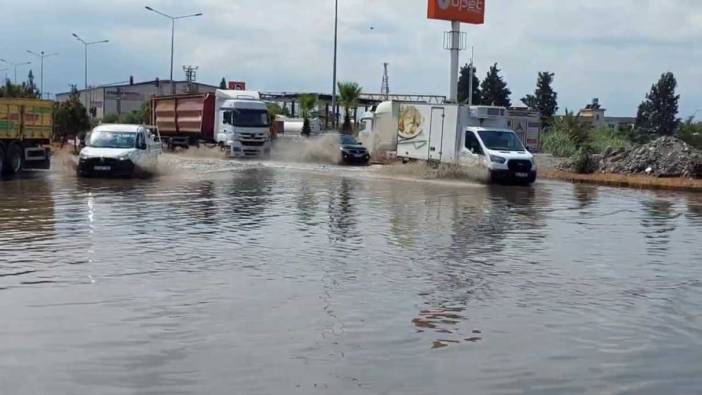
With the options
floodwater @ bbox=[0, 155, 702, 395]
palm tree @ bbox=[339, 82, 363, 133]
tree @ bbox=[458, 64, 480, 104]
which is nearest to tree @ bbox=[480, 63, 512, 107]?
tree @ bbox=[458, 64, 480, 104]

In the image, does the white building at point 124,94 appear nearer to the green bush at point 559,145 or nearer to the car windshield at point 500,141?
the green bush at point 559,145

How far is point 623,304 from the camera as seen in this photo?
9.23m

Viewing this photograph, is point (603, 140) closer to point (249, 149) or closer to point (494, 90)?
point (249, 149)

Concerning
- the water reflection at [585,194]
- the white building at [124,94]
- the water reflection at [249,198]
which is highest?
the white building at [124,94]

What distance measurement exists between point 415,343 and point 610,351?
164cm

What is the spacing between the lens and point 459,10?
43.0m

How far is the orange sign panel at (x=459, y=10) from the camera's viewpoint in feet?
138

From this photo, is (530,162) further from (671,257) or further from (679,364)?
(679,364)

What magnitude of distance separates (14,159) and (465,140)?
1539 cm

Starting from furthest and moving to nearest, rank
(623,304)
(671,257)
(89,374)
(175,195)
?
(175,195), (671,257), (623,304), (89,374)

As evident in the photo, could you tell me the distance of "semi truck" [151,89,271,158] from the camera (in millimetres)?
42500

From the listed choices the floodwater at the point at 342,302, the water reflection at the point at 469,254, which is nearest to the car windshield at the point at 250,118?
the water reflection at the point at 469,254

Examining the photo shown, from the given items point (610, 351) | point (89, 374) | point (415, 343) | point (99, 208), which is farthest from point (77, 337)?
point (99, 208)

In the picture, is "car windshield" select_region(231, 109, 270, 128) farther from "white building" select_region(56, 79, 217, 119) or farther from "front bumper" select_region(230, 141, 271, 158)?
"white building" select_region(56, 79, 217, 119)
